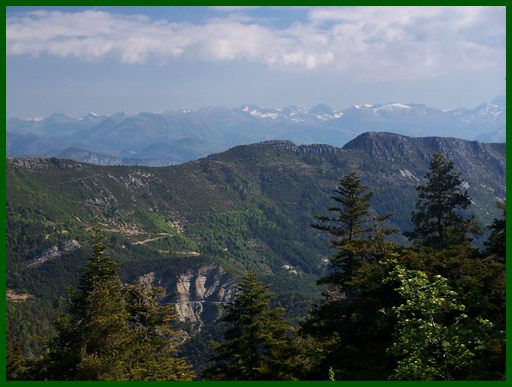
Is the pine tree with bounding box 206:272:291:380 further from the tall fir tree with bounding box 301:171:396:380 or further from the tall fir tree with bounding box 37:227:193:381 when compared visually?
the tall fir tree with bounding box 37:227:193:381

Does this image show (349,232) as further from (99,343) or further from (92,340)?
(92,340)

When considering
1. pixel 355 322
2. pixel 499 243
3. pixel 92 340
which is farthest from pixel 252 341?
pixel 499 243

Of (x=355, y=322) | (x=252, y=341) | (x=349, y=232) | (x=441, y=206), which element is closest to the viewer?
(x=355, y=322)

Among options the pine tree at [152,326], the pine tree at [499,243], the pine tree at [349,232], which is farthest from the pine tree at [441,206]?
the pine tree at [152,326]

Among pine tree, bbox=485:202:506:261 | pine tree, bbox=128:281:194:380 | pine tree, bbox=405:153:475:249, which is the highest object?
pine tree, bbox=405:153:475:249

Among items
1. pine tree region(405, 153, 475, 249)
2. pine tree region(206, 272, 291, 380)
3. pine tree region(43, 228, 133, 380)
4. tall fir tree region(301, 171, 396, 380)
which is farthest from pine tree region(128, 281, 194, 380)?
pine tree region(405, 153, 475, 249)

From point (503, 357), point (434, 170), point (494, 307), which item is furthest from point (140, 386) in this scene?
point (434, 170)

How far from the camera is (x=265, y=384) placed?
12.3 m

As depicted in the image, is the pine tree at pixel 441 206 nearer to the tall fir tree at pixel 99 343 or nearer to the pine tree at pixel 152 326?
the pine tree at pixel 152 326

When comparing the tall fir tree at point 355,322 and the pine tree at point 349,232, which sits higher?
the pine tree at point 349,232

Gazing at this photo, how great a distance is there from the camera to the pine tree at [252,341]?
28.6 metres

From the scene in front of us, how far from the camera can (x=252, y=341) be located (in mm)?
29766

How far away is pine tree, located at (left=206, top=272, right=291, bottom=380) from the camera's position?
2857 centimetres

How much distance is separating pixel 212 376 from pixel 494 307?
1720 cm
